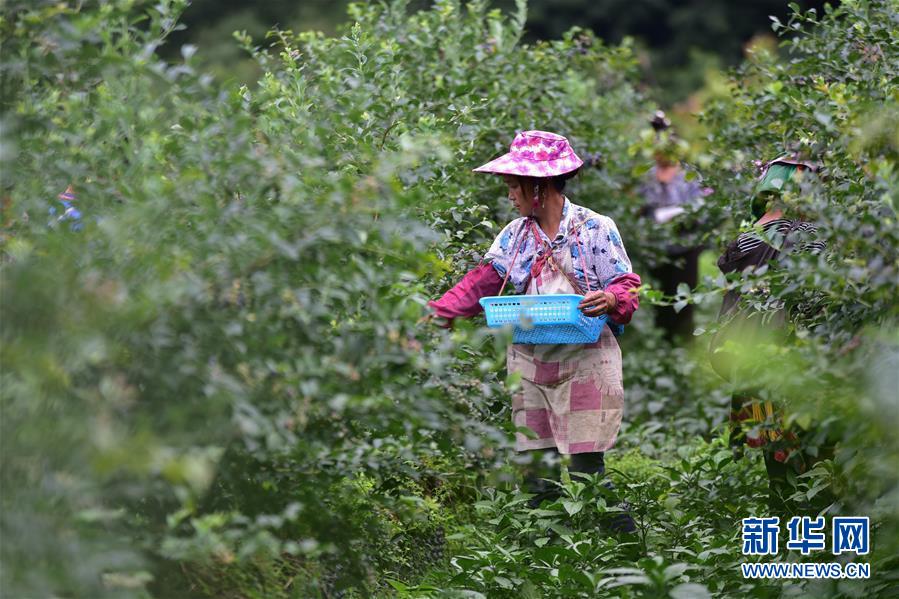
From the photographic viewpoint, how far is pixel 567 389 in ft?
16.3

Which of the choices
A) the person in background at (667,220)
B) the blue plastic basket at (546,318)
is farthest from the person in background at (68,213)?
the person in background at (667,220)

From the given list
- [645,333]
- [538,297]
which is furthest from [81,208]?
[645,333]

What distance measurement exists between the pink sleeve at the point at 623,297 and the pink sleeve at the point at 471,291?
17.7 inches

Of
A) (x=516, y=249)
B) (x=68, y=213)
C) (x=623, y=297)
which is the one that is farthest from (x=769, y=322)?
(x=68, y=213)

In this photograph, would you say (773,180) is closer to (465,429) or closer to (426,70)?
(465,429)

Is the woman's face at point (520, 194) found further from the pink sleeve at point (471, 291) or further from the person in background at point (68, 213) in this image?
the person in background at point (68, 213)

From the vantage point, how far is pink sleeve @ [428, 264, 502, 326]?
16.1 feet

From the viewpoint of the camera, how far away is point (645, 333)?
934cm

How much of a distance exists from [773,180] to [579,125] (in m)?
2.95

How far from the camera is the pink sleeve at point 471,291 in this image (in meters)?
4.92

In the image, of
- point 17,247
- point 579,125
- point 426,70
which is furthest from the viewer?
point 579,125

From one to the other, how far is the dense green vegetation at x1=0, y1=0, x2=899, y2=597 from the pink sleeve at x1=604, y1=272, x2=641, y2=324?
59cm

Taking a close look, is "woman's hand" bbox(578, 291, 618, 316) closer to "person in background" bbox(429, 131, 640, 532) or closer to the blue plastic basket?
the blue plastic basket

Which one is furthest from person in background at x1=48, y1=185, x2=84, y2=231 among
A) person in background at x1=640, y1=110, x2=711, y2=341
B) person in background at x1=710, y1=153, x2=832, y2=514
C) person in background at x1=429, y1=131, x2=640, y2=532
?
person in background at x1=640, y1=110, x2=711, y2=341
